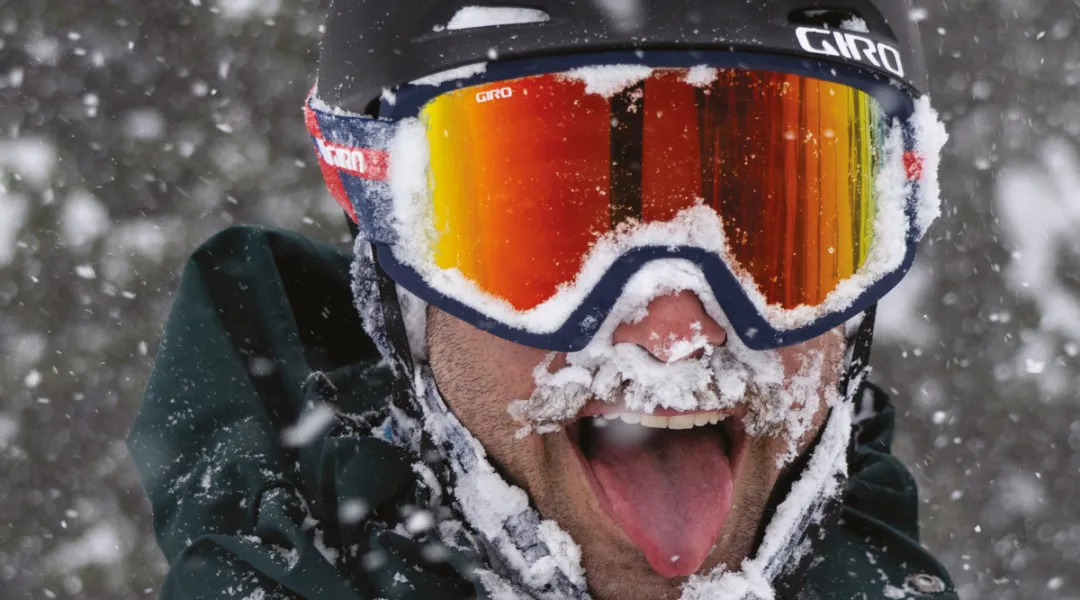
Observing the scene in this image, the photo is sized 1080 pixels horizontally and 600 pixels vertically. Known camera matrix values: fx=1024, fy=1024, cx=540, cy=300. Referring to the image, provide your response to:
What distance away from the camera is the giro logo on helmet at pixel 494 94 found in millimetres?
1810

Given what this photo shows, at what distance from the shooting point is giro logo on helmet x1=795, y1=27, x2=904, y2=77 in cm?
184

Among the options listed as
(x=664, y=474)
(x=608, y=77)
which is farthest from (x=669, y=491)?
(x=608, y=77)

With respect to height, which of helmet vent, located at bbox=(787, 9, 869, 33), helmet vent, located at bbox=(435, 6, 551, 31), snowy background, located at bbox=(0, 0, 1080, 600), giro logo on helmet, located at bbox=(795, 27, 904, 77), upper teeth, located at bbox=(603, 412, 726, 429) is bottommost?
snowy background, located at bbox=(0, 0, 1080, 600)

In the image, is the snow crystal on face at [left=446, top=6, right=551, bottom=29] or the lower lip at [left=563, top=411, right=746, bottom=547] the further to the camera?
the lower lip at [left=563, top=411, right=746, bottom=547]

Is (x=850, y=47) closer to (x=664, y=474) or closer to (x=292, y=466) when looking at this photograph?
→ (x=664, y=474)

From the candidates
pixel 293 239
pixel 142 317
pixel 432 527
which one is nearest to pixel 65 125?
pixel 142 317

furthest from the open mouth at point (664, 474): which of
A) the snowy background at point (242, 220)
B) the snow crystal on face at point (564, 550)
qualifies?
the snowy background at point (242, 220)

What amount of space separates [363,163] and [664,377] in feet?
2.38

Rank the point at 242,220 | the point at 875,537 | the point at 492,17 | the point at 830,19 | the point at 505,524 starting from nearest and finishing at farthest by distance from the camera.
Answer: the point at 492,17, the point at 830,19, the point at 505,524, the point at 875,537, the point at 242,220

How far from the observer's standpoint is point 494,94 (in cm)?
182

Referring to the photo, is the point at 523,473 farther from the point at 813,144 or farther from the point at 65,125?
the point at 65,125

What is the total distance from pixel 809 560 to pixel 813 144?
0.96 meters

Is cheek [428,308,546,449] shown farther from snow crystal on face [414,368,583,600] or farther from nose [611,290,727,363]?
nose [611,290,727,363]

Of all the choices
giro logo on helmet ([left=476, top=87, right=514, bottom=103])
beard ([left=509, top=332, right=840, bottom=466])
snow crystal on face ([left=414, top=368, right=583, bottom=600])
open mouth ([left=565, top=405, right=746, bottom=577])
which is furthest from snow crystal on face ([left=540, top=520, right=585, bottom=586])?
giro logo on helmet ([left=476, top=87, right=514, bottom=103])
